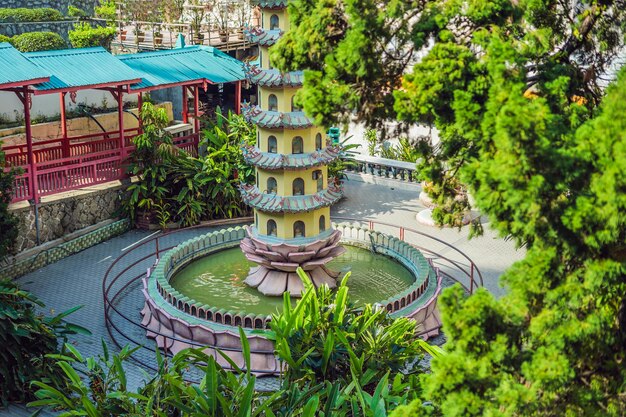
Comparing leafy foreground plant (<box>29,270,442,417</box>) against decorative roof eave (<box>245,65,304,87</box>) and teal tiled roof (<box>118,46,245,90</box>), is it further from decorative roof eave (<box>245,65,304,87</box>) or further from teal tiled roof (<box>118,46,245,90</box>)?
teal tiled roof (<box>118,46,245,90</box>)

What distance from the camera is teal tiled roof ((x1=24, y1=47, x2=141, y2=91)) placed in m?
22.3

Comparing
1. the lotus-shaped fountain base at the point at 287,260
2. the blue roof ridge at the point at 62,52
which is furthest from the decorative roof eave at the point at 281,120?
the blue roof ridge at the point at 62,52

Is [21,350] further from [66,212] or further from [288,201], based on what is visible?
[66,212]

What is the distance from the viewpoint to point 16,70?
2073 cm

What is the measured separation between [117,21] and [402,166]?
59.3 feet

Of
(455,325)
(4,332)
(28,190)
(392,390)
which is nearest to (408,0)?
(455,325)

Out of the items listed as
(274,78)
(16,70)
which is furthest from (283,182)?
(16,70)

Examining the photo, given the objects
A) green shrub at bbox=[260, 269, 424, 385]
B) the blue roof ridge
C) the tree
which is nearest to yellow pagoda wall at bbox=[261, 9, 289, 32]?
green shrub at bbox=[260, 269, 424, 385]

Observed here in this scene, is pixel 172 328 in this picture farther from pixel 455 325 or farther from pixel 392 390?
pixel 455 325

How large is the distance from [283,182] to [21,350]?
6076mm

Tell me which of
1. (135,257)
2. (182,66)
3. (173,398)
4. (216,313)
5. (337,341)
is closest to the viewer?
(173,398)

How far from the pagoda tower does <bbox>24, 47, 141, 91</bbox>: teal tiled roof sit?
6418 millimetres

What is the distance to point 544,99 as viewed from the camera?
905 centimetres

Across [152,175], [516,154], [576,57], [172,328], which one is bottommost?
[172,328]
